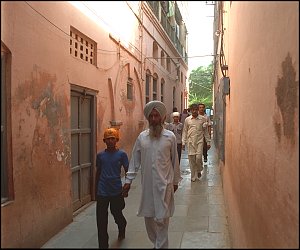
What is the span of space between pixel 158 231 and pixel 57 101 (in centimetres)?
216

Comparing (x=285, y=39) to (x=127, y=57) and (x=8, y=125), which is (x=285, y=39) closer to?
(x=8, y=125)

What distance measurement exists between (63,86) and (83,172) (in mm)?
1799

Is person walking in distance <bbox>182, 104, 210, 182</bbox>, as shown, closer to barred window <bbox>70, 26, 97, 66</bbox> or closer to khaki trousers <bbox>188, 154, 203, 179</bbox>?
khaki trousers <bbox>188, 154, 203, 179</bbox>

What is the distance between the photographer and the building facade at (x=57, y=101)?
10.8ft

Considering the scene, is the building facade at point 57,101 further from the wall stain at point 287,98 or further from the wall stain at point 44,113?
the wall stain at point 287,98

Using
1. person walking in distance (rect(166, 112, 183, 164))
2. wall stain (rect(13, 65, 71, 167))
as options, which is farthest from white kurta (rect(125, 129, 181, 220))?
person walking in distance (rect(166, 112, 183, 164))

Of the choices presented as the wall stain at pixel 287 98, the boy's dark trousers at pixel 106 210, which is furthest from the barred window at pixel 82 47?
the wall stain at pixel 287 98

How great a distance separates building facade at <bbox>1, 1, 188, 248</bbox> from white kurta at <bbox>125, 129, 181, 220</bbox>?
828 mm

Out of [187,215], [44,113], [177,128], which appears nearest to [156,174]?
[44,113]

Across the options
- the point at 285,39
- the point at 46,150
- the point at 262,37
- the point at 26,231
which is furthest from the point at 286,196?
the point at 46,150

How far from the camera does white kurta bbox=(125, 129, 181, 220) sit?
3739mm

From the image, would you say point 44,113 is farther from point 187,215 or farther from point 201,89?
point 201,89

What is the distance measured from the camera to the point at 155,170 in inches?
148

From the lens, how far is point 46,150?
15.5 feet
